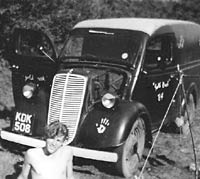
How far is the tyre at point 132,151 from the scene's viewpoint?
5.49m

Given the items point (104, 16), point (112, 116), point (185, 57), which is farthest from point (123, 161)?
point (104, 16)

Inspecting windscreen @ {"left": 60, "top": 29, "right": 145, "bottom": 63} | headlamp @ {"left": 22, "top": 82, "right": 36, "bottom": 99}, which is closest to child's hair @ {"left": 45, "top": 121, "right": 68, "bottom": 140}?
headlamp @ {"left": 22, "top": 82, "right": 36, "bottom": 99}

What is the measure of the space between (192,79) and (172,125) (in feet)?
3.32

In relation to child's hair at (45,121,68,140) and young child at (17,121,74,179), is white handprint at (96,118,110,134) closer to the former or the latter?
young child at (17,121,74,179)

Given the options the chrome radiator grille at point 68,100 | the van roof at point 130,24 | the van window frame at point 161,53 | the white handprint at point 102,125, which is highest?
the van roof at point 130,24

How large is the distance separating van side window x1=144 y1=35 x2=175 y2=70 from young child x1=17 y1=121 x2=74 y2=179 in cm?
297

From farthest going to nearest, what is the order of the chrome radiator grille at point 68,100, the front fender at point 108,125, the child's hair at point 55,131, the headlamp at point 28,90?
the headlamp at point 28,90 → the chrome radiator grille at point 68,100 → the front fender at point 108,125 → the child's hair at point 55,131

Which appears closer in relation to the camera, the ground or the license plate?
the ground

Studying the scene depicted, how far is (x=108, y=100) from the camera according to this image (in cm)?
556

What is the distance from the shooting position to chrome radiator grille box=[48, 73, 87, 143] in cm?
564

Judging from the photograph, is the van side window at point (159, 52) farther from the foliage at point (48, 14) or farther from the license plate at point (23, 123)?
the foliage at point (48, 14)

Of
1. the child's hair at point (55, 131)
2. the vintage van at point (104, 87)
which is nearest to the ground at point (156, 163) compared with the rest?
the vintage van at point (104, 87)

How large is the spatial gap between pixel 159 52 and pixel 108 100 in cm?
187

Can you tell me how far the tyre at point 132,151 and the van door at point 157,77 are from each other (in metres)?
0.55
